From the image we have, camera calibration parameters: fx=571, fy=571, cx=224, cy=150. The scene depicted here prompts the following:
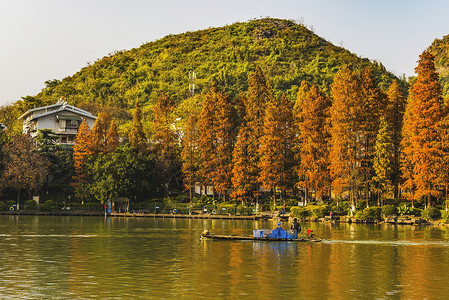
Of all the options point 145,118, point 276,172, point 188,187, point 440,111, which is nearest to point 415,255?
point 440,111

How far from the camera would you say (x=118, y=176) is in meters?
88.5

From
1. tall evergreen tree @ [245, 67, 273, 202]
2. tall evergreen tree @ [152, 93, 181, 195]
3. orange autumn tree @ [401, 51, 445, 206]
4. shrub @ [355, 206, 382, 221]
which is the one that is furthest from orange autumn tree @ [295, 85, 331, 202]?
tall evergreen tree @ [152, 93, 181, 195]

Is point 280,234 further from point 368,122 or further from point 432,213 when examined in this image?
point 368,122

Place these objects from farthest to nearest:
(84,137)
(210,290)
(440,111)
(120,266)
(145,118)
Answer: (145,118) → (84,137) → (440,111) → (120,266) → (210,290)

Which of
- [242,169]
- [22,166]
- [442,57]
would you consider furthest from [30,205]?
[442,57]

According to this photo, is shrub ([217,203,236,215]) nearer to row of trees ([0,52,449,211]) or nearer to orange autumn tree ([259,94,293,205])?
row of trees ([0,52,449,211])

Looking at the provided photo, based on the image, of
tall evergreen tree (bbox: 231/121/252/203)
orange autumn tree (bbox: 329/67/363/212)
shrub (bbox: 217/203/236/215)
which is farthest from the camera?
tall evergreen tree (bbox: 231/121/252/203)

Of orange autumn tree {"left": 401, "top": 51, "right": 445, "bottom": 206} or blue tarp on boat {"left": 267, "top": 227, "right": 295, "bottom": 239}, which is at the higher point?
orange autumn tree {"left": 401, "top": 51, "right": 445, "bottom": 206}

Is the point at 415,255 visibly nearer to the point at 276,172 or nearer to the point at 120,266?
the point at 120,266

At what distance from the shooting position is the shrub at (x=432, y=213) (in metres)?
66.4

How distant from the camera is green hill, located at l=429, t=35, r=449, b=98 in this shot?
6545 inches

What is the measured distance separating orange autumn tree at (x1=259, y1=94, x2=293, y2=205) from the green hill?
288 feet

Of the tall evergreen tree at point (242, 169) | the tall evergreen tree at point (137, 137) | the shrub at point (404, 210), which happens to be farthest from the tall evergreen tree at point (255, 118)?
the shrub at point (404, 210)

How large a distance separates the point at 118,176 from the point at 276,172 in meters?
24.7
